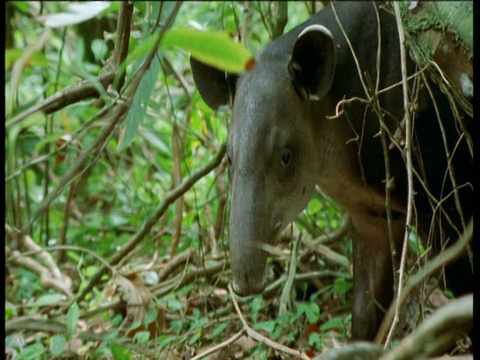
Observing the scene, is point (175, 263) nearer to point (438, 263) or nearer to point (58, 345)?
point (58, 345)

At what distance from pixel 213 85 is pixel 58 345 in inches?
52.1

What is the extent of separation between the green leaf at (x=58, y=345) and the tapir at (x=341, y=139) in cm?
92

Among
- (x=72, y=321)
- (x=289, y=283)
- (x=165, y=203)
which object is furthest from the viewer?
(x=165, y=203)

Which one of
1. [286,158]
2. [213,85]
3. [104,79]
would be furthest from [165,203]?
[104,79]

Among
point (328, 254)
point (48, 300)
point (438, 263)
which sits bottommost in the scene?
point (48, 300)

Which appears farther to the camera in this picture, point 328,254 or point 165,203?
point 328,254

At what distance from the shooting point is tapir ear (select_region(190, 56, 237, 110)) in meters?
3.53

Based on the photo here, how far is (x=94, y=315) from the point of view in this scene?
4.23 meters

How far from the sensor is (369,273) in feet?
14.0

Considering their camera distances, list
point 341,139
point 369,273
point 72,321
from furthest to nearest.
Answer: point 369,273
point 341,139
point 72,321

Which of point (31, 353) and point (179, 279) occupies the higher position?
point (31, 353)

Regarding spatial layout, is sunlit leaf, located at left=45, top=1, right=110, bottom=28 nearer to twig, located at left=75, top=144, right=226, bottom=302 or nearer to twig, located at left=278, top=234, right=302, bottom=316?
twig, located at left=278, top=234, right=302, bottom=316

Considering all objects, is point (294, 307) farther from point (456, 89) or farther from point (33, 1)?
point (33, 1)

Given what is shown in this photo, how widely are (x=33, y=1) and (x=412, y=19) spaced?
3.76 meters
